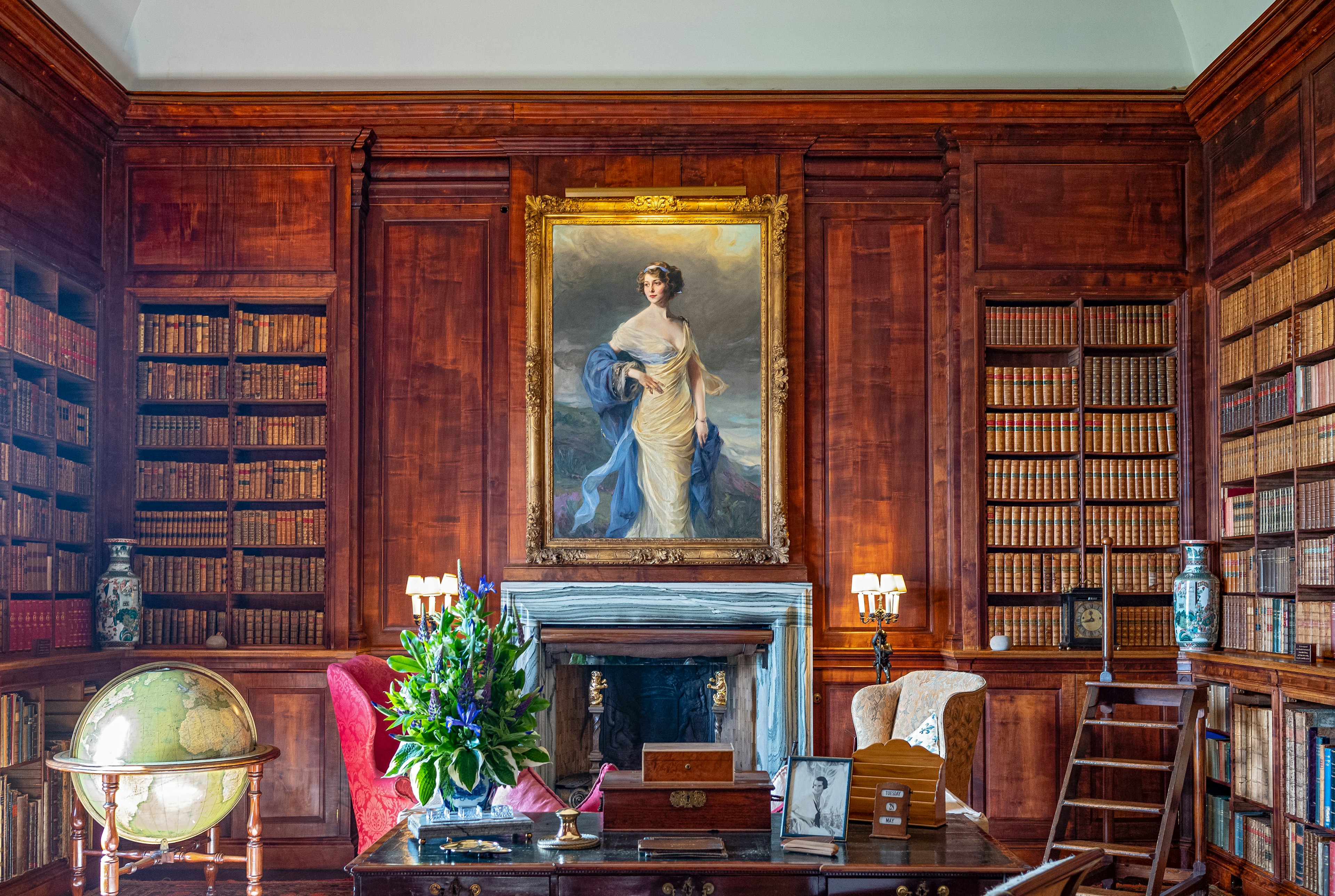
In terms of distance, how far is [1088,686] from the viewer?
18.8 ft

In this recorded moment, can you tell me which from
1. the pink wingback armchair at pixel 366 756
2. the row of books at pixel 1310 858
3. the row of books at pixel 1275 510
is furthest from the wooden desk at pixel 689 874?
the row of books at pixel 1275 510

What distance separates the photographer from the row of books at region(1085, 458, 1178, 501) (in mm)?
6570

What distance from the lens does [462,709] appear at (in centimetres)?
335

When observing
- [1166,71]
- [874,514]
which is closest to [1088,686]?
[874,514]

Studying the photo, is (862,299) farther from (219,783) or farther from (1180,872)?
(219,783)

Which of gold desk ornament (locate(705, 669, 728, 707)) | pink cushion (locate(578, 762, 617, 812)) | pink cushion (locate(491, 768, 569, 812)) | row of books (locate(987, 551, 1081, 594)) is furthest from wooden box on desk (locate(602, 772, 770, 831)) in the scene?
row of books (locate(987, 551, 1081, 594))

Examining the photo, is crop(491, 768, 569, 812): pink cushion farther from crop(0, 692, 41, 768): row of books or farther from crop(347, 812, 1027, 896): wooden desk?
crop(0, 692, 41, 768): row of books

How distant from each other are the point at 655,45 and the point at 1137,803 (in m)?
4.91

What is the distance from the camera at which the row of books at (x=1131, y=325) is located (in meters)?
6.66

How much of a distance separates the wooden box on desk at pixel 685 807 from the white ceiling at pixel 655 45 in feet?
15.0

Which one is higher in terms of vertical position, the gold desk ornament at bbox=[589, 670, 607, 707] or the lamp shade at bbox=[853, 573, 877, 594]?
the lamp shade at bbox=[853, 573, 877, 594]

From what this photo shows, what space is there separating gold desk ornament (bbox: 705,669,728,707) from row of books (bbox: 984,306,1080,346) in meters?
2.52

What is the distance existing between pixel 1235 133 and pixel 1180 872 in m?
3.89

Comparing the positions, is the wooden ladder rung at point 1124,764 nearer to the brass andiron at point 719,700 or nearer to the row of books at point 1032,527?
the row of books at point 1032,527
